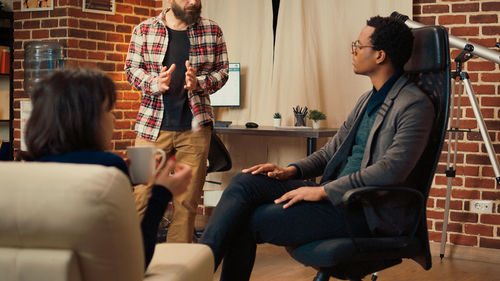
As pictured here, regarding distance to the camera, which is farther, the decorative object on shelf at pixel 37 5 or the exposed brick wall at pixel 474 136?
the decorative object on shelf at pixel 37 5

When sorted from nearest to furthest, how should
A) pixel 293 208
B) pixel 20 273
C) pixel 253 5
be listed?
pixel 20 273
pixel 293 208
pixel 253 5

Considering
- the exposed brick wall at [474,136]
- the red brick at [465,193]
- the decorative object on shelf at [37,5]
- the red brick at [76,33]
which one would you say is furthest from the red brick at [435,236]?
the decorative object on shelf at [37,5]

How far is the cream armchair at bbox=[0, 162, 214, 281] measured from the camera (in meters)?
1.11

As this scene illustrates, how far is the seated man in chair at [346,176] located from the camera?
85.4 inches

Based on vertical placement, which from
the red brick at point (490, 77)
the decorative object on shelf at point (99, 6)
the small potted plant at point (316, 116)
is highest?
the decorative object on shelf at point (99, 6)

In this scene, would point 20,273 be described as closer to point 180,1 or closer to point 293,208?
point 293,208

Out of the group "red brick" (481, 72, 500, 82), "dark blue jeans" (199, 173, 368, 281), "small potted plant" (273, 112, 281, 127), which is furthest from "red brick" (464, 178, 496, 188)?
"dark blue jeans" (199, 173, 368, 281)

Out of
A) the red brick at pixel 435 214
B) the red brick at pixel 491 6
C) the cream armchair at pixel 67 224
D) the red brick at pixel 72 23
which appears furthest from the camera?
the red brick at pixel 72 23

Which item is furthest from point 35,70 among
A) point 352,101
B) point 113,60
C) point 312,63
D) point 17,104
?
point 352,101

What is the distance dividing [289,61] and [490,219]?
5.61ft

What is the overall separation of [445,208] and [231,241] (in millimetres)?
1928

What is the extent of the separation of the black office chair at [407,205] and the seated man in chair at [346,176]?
43 mm

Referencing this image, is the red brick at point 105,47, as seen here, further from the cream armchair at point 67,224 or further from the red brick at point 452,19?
the cream armchair at point 67,224

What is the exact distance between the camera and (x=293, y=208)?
221 cm
